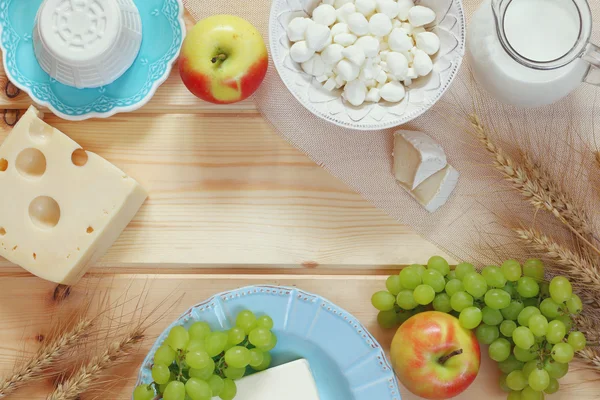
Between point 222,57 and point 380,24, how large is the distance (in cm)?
22

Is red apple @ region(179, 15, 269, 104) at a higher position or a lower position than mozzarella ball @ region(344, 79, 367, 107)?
higher

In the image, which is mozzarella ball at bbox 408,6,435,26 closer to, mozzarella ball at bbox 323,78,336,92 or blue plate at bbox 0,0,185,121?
mozzarella ball at bbox 323,78,336,92

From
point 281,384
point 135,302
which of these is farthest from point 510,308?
point 135,302

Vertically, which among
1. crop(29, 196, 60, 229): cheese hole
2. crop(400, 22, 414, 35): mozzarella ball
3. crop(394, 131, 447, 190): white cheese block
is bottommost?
crop(29, 196, 60, 229): cheese hole

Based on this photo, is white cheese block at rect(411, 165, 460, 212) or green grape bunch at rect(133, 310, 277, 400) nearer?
green grape bunch at rect(133, 310, 277, 400)

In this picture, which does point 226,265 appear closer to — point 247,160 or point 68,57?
point 247,160

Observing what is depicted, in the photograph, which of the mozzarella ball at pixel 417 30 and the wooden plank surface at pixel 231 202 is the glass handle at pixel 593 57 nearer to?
the mozzarella ball at pixel 417 30

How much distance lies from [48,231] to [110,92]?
222mm

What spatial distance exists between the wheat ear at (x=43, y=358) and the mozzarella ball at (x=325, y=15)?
543 mm

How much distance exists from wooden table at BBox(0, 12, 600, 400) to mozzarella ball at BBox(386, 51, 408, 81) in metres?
0.19

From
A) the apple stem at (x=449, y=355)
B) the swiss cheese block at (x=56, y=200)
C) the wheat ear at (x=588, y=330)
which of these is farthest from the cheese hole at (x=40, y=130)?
the wheat ear at (x=588, y=330)

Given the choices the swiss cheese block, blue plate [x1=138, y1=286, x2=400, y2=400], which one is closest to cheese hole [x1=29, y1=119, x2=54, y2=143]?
the swiss cheese block

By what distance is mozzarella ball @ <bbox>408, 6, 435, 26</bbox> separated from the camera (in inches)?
36.2

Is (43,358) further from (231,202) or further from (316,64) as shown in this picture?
(316,64)
